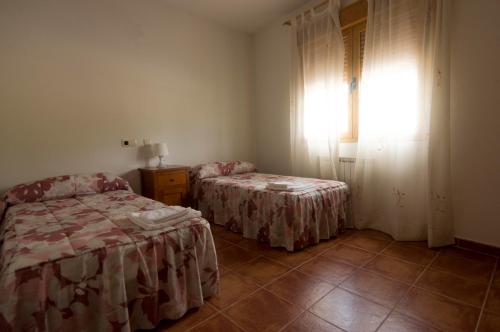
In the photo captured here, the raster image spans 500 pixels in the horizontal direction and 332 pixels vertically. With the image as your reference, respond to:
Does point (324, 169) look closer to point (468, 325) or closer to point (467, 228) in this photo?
point (467, 228)

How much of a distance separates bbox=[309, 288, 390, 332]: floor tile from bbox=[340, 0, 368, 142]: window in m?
1.97

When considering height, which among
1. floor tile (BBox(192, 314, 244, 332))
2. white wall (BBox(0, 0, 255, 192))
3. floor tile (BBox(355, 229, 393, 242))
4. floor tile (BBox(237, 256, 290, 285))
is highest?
white wall (BBox(0, 0, 255, 192))

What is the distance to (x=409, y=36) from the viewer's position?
7.89ft

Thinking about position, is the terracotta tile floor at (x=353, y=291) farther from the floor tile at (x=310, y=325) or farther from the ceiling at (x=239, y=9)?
the ceiling at (x=239, y=9)

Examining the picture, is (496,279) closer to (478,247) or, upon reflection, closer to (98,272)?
(478,247)

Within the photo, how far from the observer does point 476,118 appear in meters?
2.14

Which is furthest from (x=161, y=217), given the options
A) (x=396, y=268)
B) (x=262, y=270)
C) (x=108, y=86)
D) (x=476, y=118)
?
(x=476, y=118)

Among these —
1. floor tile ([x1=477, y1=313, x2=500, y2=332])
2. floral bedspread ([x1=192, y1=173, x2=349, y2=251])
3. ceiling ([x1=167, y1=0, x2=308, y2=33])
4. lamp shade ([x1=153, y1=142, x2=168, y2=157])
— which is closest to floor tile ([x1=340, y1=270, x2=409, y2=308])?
floor tile ([x1=477, y1=313, x2=500, y2=332])

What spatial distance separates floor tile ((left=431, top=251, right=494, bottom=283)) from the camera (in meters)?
1.85

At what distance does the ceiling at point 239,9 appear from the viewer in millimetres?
3292

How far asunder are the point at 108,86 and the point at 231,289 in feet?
8.47

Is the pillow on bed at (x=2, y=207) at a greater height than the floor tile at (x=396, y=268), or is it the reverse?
the pillow on bed at (x=2, y=207)

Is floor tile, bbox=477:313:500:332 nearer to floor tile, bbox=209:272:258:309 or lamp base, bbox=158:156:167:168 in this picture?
floor tile, bbox=209:272:258:309

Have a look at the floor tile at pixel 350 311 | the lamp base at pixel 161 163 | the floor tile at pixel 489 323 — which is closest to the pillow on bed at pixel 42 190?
the lamp base at pixel 161 163
